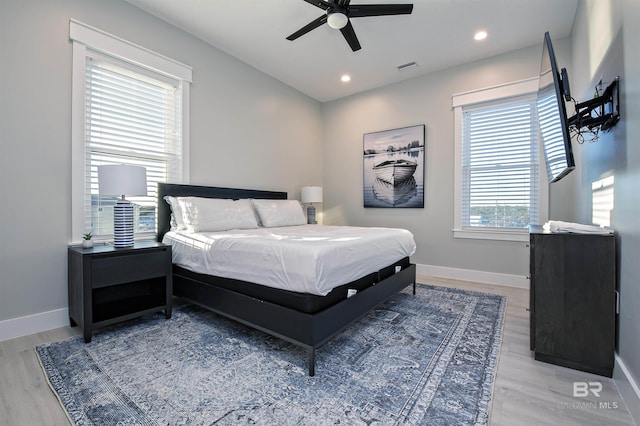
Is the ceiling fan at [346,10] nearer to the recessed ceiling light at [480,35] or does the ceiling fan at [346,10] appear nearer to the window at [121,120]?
the recessed ceiling light at [480,35]

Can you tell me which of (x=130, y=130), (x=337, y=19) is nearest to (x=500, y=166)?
(x=337, y=19)

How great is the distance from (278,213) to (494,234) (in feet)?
9.42

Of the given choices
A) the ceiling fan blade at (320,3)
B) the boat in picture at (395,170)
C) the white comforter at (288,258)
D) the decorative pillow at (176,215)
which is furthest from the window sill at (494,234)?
the decorative pillow at (176,215)

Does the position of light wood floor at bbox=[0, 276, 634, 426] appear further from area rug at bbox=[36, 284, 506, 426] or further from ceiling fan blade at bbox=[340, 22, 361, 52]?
ceiling fan blade at bbox=[340, 22, 361, 52]

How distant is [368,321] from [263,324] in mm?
999

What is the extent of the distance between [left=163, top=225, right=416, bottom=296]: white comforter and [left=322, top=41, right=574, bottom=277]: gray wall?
1681 mm

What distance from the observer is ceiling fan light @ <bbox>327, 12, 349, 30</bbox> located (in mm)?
2442

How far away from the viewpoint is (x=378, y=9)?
2.44m

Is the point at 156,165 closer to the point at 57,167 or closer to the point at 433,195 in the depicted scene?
the point at 57,167

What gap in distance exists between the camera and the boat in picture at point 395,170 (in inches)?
176

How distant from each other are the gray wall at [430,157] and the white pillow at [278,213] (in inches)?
54.2

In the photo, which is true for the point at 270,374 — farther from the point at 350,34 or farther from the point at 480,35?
the point at 480,35

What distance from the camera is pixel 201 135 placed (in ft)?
11.6

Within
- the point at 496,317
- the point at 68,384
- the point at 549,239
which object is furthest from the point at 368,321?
the point at 68,384
